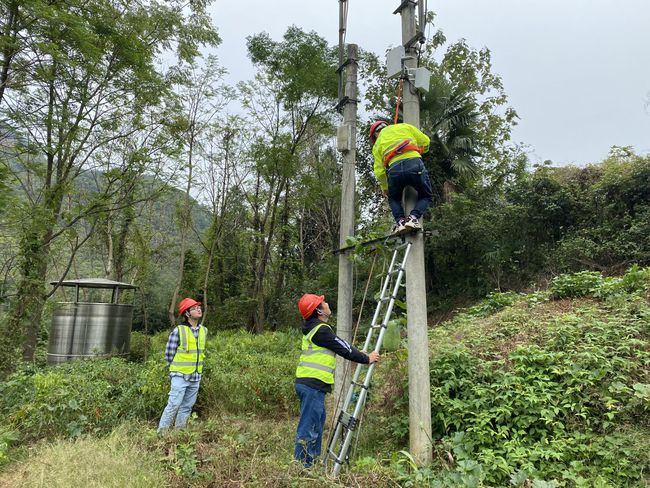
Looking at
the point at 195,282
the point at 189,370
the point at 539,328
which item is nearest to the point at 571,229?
the point at 539,328

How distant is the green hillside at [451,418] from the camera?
3.12 m

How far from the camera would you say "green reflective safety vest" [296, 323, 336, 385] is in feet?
12.9

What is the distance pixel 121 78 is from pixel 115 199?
3215mm


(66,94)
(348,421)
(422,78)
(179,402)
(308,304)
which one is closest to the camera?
(348,421)

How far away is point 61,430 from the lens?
4930 millimetres

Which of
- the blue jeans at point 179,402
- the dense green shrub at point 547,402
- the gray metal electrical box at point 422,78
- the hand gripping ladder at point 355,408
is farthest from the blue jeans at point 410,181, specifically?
the blue jeans at point 179,402

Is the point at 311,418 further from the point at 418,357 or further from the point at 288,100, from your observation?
the point at 288,100

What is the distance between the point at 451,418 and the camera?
3.95m

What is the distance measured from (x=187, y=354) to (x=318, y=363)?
232 cm

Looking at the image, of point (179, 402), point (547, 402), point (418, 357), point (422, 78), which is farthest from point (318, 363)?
point (422, 78)

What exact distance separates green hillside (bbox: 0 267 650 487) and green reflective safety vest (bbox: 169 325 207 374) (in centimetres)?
73

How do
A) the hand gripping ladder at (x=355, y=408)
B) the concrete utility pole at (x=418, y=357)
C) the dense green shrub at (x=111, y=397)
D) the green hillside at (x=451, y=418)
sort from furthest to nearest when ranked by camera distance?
the dense green shrub at (x=111, y=397) → the concrete utility pole at (x=418, y=357) → the hand gripping ladder at (x=355, y=408) → the green hillside at (x=451, y=418)

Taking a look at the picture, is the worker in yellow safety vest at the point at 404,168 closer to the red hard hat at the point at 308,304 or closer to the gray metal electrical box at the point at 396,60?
the gray metal electrical box at the point at 396,60

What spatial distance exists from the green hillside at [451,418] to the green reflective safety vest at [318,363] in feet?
2.57
